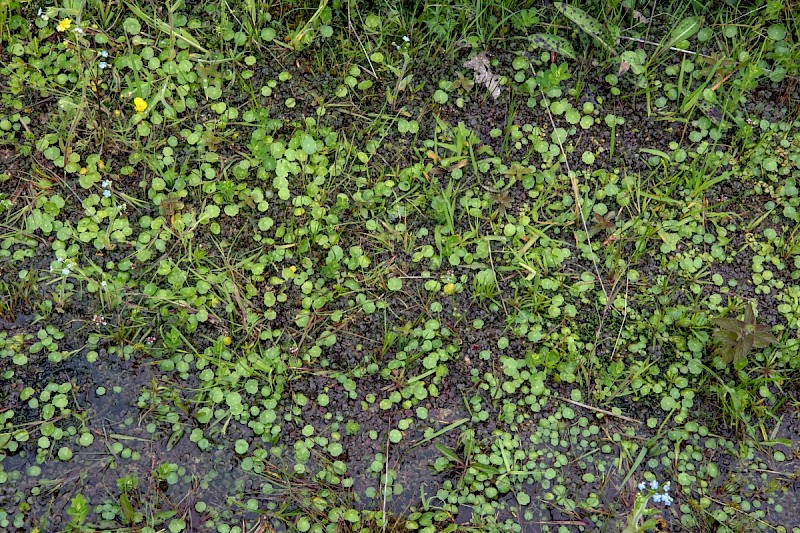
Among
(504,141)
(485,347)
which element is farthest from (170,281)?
(504,141)

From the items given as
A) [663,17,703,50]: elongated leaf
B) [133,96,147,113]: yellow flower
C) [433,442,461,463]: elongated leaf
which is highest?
[663,17,703,50]: elongated leaf

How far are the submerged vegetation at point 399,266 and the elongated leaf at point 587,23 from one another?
31 millimetres

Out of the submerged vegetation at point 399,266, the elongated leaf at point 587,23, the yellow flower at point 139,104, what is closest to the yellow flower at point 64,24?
the submerged vegetation at point 399,266

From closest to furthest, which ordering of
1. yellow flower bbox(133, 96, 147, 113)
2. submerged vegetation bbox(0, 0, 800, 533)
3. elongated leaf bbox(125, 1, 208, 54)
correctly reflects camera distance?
submerged vegetation bbox(0, 0, 800, 533) < yellow flower bbox(133, 96, 147, 113) < elongated leaf bbox(125, 1, 208, 54)

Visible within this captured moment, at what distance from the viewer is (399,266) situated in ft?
12.1

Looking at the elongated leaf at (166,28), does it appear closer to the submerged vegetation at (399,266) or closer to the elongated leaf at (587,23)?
the submerged vegetation at (399,266)

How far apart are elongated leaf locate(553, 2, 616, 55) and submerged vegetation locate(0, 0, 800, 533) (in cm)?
3

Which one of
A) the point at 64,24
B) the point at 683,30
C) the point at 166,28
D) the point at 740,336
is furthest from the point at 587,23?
the point at 64,24

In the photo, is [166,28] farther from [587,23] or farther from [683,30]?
[683,30]

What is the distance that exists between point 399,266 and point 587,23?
1752 millimetres

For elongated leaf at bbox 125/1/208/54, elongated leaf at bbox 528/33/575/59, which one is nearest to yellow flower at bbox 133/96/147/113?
elongated leaf at bbox 125/1/208/54

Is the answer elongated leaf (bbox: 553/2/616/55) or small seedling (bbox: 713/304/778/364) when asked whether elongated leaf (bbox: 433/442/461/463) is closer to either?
small seedling (bbox: 713/304/778/364)

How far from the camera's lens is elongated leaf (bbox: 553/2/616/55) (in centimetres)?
401

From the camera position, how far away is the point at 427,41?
4078mm
